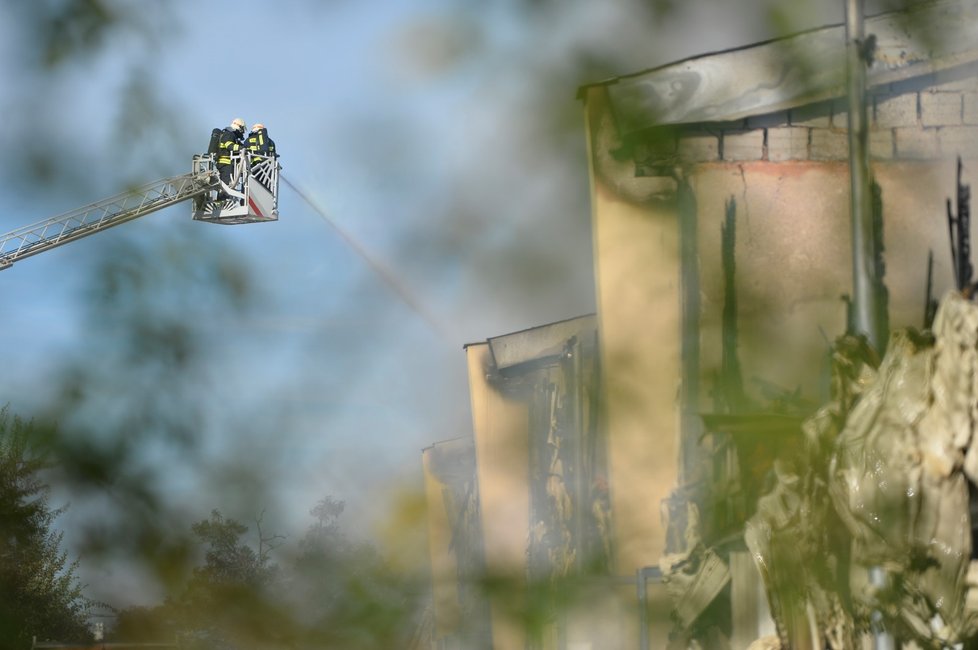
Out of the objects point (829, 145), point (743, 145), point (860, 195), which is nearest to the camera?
point (860, 195)

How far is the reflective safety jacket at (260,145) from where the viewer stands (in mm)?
7621

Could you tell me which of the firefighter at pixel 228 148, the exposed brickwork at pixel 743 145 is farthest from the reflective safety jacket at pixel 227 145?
the exposed brickwork at pixel 743 145

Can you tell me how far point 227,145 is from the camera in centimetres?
762

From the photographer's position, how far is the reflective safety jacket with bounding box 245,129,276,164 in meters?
7.62

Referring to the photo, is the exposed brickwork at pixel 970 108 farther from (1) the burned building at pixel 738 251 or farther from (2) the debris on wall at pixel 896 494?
(2) the debris on wall at pixel 896 494

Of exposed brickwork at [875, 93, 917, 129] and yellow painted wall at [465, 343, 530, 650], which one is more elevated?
exposed brickwork at [875, 93, 917, 129]

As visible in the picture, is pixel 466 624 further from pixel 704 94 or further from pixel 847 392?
pixel 847 392

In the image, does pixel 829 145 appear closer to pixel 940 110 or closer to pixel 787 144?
pixel 787 144

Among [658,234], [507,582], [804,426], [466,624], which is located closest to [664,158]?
[658,234]

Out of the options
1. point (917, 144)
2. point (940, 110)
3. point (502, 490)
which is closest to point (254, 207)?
point (917, 144)

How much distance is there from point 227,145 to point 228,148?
0.02 metres

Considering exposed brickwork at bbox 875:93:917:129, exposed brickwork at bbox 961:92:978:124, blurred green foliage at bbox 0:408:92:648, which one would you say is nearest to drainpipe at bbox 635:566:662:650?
exposed brickwork at bbox 875:93:917:129

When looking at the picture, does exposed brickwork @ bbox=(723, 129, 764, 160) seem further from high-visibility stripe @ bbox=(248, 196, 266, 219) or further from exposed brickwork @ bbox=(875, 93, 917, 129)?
high-visibility stripe @ bbox=(248, 196, 266, 219)

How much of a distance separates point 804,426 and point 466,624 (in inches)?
239
